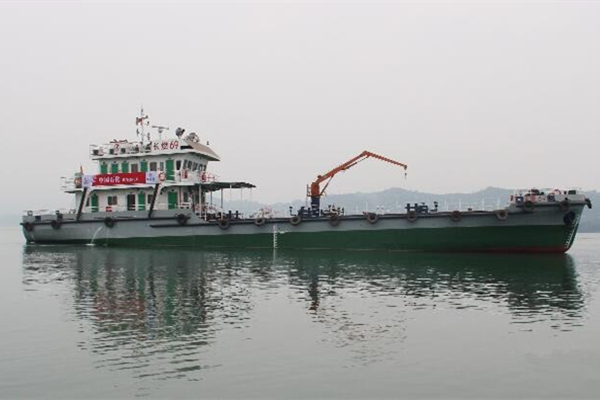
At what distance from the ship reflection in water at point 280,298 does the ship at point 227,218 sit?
2.48 m

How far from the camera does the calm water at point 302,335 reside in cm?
1040

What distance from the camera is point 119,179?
45.8 metres

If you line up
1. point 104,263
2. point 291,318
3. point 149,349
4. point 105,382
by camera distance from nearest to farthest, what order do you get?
1. point 105,382
2. point 149,349
3. point 291,318
4. point 104,263

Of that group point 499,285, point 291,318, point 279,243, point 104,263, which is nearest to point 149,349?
point 291,318

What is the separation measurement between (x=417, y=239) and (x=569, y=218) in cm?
993

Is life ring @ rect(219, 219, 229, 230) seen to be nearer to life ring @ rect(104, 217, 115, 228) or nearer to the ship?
the ship

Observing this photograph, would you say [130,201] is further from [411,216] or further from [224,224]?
[411,216]

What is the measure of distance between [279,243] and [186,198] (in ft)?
32.2

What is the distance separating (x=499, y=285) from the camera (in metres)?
23.2

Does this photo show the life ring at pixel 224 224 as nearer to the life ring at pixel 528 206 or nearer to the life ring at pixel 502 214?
the life ring at pixel 502 214

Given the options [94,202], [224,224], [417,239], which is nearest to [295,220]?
[224,224]

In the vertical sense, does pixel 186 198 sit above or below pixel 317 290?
above

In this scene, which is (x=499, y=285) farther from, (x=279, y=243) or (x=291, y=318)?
(x=279, y=243)

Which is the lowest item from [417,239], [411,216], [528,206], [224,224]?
[417,239]
